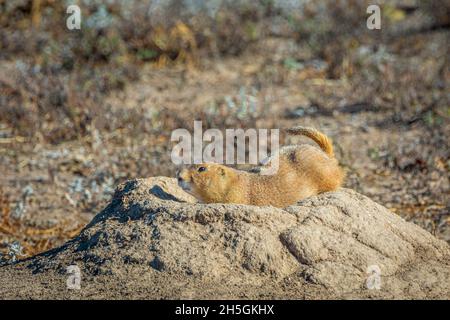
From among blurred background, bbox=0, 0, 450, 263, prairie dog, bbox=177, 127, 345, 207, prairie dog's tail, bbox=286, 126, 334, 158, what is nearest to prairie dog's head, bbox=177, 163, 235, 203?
prairie dog, bbox=177, 127, 345, 207

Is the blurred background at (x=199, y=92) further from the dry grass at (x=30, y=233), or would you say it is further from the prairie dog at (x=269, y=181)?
the prairie dog at (x=269, y=181)

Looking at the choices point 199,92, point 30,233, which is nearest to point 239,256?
point 30,233

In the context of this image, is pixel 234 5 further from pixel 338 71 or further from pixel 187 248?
pixel 187 248

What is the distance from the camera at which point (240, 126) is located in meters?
9.62

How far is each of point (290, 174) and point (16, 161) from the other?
454cm

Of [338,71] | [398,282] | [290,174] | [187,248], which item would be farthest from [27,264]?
[338,71]

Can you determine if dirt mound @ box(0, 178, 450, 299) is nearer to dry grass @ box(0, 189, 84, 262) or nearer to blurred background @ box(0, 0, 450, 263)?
blurred background @ box(0, 0, 450, 263)

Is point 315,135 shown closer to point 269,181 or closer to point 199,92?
point 269,181

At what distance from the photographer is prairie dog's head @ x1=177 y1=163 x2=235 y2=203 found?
214 inches

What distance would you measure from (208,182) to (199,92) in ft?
18.8

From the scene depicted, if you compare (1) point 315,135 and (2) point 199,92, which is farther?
(2) point 199,92

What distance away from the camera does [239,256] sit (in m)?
4.87

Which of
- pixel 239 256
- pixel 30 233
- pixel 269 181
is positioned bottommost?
pixel 30 233

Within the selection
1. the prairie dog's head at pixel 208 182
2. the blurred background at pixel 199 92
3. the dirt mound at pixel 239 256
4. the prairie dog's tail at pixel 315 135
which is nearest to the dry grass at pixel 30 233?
the blurred background at pixel 199 92
